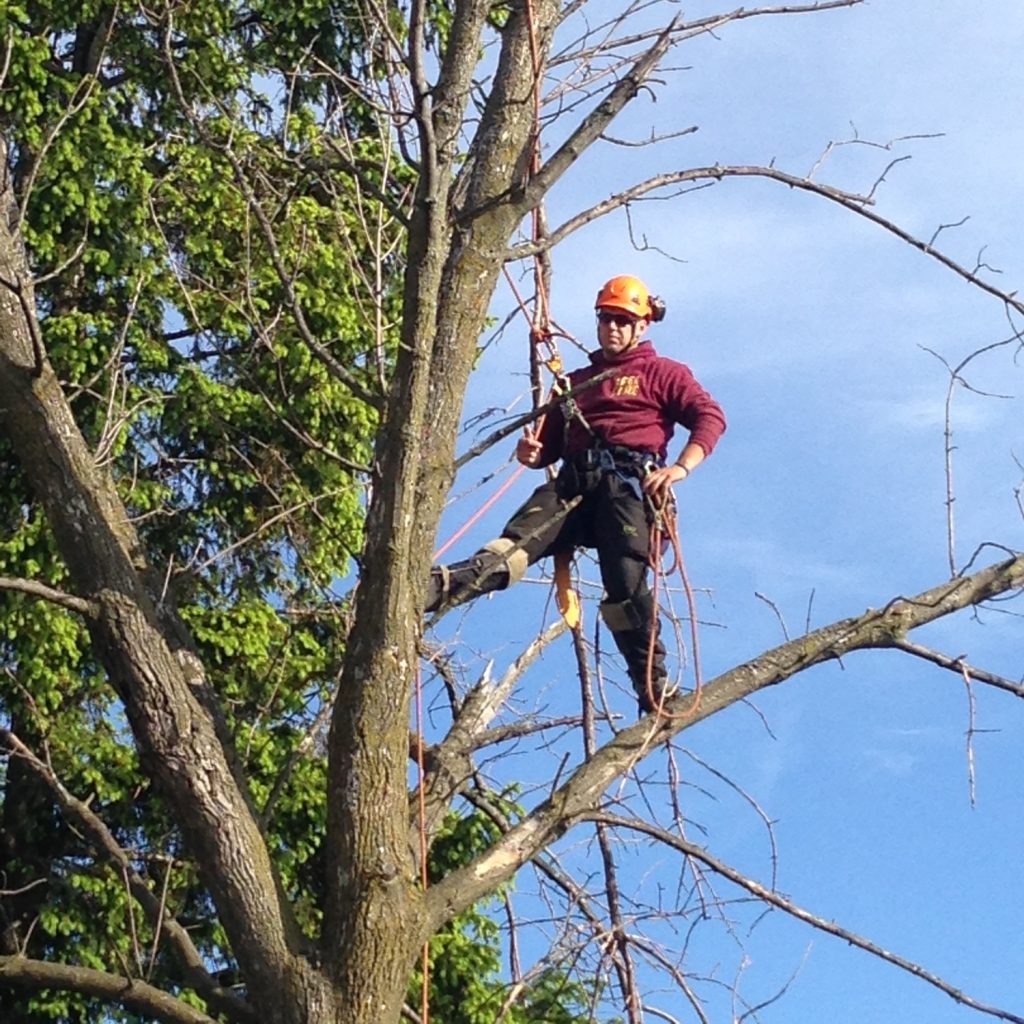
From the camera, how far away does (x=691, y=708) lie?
16.9 ft

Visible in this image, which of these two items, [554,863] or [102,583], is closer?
[102,583]

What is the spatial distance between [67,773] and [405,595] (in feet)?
14.2

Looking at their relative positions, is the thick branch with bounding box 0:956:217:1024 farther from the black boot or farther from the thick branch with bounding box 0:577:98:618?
the black boot

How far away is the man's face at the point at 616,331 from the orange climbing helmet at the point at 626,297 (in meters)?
0.02

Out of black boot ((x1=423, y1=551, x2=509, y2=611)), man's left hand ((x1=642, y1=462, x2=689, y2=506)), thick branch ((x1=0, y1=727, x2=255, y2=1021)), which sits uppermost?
man's left hand ((x1=642, y1=462, x2=689, y2=506))

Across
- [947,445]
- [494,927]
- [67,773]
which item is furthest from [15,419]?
[494,927]

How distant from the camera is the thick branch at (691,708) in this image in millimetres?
4906

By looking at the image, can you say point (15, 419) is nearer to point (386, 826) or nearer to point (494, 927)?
point (386, 826)

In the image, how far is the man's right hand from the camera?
237 inches

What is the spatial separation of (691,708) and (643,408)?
3.92 feet

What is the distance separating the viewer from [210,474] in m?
9.40

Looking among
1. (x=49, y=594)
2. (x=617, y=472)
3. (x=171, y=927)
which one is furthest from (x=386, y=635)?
(x=617, y=472)

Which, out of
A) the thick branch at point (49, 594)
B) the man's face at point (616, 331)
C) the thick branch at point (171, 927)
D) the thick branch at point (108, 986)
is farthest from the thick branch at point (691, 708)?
the man's face at point (616, 331)

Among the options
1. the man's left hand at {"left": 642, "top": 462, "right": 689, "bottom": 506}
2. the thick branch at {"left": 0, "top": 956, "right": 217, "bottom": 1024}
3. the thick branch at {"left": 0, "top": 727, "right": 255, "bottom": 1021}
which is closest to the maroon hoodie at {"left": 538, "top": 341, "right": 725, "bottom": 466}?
the man's left hand at {"left": 642, "top": 462, "right": 689, "bottom": 506}
